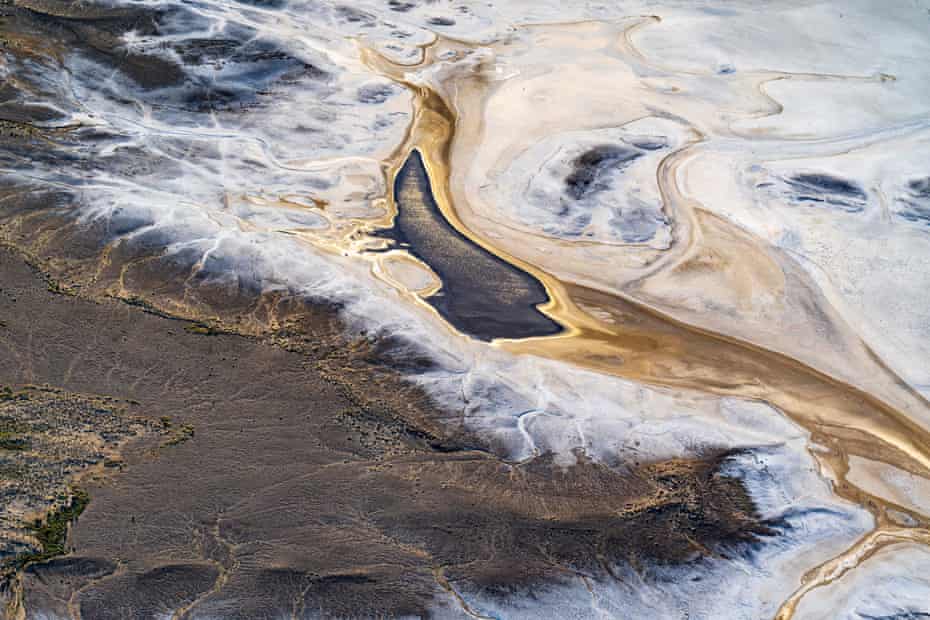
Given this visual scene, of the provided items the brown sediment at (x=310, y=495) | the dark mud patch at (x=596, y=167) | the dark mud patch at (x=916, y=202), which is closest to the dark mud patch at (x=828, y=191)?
the dark mud patch at (x=916, y=202)

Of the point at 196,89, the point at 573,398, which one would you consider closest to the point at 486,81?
the point at 196,89

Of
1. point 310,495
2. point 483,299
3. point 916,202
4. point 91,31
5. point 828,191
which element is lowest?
point 310,495

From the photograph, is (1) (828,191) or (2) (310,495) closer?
(2) (310,495)

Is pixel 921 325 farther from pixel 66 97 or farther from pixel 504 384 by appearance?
pixel 66 97

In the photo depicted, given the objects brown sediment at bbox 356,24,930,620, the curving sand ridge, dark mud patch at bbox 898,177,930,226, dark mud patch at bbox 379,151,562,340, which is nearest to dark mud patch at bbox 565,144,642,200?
the curving sand ridge

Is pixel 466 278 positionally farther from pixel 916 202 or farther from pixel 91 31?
pixel 91 31

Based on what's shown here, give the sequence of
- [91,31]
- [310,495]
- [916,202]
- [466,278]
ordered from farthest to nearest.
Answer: [91,31]
[916,202]
[466,278]
[310,495]

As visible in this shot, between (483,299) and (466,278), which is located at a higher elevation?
(466,278)

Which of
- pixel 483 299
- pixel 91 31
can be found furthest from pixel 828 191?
pixel 91 31

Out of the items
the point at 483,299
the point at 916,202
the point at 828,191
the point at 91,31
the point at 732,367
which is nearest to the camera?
the point at 732,367
